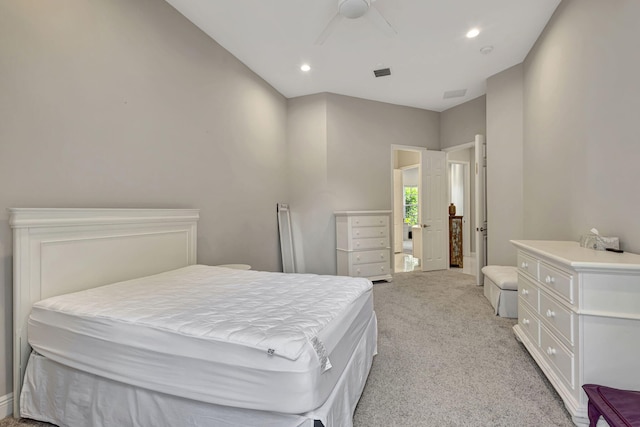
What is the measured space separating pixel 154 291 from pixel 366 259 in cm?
313

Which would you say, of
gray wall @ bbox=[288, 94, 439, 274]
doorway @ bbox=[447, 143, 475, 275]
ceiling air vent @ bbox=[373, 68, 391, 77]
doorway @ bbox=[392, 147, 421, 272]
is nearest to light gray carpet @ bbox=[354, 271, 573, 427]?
gray wall @ bbox=[288, 94, 439, 274]

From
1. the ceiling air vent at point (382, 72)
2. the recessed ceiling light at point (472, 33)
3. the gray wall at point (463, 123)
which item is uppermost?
the ceiling air vent at point (382, 72)

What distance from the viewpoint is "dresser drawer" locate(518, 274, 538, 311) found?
6.33 ft

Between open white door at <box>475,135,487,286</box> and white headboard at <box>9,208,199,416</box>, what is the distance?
150 inches

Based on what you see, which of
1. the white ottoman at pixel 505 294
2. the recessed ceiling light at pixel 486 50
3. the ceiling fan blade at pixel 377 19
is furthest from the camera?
the recessed ceiling light at pixel 486 50

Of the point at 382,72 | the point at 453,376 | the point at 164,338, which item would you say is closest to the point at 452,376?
the point at 453,376

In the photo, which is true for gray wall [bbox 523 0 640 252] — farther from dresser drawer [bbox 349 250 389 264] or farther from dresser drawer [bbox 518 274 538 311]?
dresser drawer [bbox 349 250 389 264]

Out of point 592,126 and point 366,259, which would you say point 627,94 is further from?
point 366,259

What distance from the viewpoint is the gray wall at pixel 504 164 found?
3504mm

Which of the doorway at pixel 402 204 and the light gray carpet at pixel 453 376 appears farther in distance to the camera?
the doorway at pixel 402 204

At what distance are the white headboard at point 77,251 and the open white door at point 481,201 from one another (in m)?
3.80

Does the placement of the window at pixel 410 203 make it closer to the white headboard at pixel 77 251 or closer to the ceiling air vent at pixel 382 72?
the ceiling air vent at pixel 382 72

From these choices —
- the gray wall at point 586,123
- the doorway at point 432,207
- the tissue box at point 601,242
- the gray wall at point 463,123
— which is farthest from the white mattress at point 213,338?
the gray wall at point 463,123

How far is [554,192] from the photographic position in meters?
2.66
